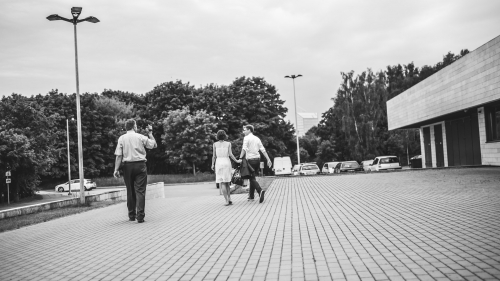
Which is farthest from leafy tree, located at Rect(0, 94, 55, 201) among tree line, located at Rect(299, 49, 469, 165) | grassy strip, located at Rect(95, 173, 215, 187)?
tree line, located at Rect(299, 49, 469, 165)

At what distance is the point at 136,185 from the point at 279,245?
149 inches

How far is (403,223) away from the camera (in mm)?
6824

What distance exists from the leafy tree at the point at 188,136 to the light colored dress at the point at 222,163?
133 ft

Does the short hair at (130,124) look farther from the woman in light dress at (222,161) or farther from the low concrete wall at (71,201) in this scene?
the low concrete wall at (71,201)

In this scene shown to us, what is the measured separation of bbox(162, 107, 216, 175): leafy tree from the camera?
51750 millimetres

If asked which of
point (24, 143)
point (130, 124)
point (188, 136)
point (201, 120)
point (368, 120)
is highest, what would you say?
point (201, 120)

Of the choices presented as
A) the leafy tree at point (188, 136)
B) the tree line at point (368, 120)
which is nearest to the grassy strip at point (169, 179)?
the leafy tree at point (188, 136)

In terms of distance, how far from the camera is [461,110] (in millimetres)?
25828

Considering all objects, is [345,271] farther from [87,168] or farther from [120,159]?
[87,168]

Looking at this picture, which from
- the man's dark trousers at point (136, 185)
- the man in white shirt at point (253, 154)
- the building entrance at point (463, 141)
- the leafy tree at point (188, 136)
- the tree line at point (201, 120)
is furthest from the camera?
the tree line at point (201, 120)

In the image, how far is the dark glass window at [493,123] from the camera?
23.9 meters

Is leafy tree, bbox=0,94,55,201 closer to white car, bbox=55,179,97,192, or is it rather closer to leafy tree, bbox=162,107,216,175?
white car, bbox=55,179,97,192

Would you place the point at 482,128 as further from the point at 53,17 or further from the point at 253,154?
the point at 53,17

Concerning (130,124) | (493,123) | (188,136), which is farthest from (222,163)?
(188,136)
